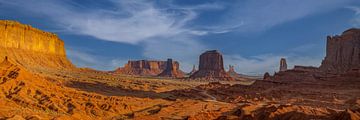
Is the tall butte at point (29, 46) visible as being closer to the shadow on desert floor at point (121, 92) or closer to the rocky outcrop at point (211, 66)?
the shadow on desert floor at point (121, 92)

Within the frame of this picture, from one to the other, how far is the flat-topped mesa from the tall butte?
5537 centimetres

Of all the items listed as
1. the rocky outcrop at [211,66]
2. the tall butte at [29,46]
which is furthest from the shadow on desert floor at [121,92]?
the rocky outcrop at [211,66]

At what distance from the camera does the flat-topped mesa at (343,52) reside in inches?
2292

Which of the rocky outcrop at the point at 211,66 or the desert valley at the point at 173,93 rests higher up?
the rocky outcrop at the point at 211,66

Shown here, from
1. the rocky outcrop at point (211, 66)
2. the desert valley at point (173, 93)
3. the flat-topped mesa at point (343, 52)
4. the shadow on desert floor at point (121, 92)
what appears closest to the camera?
the desert valley at point (173, 93)

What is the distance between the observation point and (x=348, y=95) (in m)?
41.9

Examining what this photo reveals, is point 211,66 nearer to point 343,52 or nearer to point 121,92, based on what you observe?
point 343,52

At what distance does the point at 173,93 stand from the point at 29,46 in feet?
178

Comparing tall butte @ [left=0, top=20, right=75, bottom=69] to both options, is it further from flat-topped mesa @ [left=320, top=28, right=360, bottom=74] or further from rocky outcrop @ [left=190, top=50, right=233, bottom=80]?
flat-topped mesa @ [left=320, top=28, right=360, bottom=74]

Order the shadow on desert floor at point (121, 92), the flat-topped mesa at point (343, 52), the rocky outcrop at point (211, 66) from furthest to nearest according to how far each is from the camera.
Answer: the rocky outcrop at point (211, 66), the flat-topped mesa at point (343, 52), the shadow on desert floor at point (121, 92)

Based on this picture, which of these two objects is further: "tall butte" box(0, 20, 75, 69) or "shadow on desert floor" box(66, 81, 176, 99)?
"tall butte" box(0, 20, 75, 69)

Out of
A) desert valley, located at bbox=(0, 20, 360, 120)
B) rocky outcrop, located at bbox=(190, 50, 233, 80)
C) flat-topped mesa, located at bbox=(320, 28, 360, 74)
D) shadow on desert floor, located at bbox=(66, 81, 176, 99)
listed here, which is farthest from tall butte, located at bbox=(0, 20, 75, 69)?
flat-topped mesa, located at bbox=(320, 28, 360, 74)

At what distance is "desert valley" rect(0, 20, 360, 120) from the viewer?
22906 millimetres

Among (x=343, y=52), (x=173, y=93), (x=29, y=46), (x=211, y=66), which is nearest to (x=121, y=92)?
(x=173, y=93)
